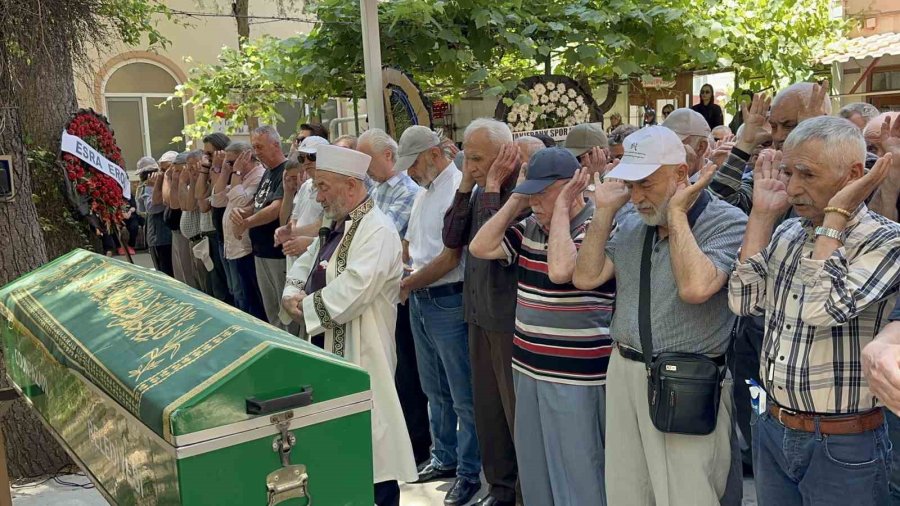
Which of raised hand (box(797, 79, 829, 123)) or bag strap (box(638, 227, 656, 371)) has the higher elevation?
raised hand (box(797, 79, 829, 123))

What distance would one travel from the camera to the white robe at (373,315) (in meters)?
3.24

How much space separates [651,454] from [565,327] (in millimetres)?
586

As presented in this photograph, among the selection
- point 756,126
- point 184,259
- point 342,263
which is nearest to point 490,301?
point 342,263

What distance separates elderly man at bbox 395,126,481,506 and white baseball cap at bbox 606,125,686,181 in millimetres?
1370

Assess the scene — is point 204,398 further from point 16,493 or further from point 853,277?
point 16,493

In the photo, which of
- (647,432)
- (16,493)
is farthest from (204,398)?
(16,493)

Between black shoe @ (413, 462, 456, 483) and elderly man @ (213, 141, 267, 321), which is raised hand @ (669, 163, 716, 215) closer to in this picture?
black shoe @ (413, 462, 456, 483)

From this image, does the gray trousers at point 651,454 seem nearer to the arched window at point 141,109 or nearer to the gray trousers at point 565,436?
the gray trousers at point 565,436

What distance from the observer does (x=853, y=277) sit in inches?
80.3

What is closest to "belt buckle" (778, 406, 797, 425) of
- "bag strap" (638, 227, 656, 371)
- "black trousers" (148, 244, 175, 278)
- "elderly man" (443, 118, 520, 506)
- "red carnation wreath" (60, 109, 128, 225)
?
"bag strap" (638, 227, 656, 371)

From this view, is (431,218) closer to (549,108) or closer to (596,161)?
(596,161)

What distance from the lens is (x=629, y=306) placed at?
8.55 feet

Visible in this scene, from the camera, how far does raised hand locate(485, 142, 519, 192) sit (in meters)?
3.49

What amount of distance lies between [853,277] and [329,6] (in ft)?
17.4
